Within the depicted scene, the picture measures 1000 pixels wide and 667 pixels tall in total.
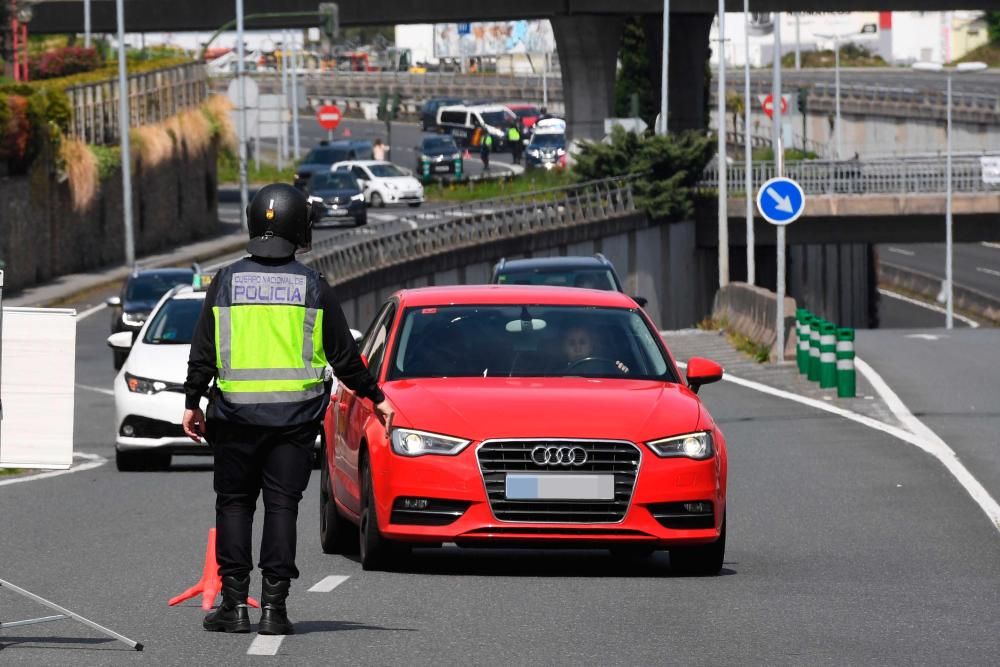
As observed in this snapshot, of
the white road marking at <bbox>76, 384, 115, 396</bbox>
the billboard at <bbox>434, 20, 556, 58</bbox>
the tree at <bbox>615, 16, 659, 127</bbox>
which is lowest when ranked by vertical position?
the white road marking at <bbox>76, 384, 115, 396</bbox>

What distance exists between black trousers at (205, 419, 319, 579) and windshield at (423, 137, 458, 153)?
3139 inches

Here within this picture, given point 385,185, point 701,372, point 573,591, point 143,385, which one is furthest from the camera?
point 385,185

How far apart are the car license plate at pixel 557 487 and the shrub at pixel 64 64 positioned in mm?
57492

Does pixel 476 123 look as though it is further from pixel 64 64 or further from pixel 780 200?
pixel 780 200

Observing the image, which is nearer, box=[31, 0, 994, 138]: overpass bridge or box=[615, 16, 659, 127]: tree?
box=[31, 0, 994, 138]: overpass bridge

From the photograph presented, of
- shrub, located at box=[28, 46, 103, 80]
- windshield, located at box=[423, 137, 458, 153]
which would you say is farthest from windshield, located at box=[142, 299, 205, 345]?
windshield, located at box=[423, 137, 458, 153]

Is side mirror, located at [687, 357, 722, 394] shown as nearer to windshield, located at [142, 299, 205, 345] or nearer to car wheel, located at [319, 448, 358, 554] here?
car wheel, located at [319, 448, 358, 554]

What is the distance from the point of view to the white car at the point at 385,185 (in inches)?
3113

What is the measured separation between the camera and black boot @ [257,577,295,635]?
8.74 metres

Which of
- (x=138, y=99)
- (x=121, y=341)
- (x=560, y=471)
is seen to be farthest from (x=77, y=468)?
(x=138, y=99)

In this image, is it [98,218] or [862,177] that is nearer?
[98,218]

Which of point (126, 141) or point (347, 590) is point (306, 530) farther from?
point (126, 141)

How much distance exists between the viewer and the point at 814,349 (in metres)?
29.5

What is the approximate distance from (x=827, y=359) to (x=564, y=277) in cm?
344
